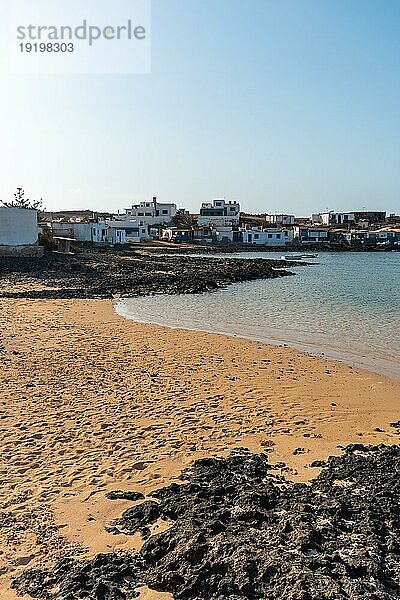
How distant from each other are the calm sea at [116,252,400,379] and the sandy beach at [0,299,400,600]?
1.79m

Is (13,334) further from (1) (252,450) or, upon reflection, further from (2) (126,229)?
(2) (126,229)

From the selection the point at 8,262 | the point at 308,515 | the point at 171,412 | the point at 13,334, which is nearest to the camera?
the point at 308,515

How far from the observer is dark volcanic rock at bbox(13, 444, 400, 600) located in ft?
13.0

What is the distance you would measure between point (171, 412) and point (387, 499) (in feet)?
13.0

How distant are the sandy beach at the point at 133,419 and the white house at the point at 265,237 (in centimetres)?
8550

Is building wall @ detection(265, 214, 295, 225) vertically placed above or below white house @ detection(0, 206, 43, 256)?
above

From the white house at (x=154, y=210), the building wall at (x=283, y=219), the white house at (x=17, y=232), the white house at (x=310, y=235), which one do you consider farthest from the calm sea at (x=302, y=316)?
the building wall at (x=283, y=219)

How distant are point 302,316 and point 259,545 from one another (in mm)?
18218

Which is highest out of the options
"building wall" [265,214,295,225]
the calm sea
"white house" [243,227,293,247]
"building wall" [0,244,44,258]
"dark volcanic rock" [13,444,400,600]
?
"building wall" [265,214,295,225]

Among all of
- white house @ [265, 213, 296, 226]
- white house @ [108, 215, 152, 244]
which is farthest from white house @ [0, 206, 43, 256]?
white house @ [265, 213, 296, 226]

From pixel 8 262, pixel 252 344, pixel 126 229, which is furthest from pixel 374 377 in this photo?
pixel 126 229

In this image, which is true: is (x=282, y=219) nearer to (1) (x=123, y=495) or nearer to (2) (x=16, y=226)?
(2) (x=16, y=226)

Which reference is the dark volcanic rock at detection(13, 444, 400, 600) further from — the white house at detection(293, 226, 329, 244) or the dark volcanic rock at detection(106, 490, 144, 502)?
the white house at detection(293, 226, 329, 244)

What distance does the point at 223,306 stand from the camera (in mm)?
24719
